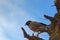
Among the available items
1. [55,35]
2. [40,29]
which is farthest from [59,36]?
[40,29]

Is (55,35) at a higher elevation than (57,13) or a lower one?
lower

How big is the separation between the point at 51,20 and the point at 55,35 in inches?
48.3

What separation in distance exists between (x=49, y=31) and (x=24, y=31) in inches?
66.3

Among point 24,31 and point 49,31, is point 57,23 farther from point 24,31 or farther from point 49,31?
point 24,31

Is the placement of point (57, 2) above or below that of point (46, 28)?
above

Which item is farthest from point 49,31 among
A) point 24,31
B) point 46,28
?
point 24,31

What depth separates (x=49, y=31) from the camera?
63.5 ft

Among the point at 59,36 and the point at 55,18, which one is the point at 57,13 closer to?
the point at 55,18

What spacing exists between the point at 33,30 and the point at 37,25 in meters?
0.44

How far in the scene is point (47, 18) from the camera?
19688mm

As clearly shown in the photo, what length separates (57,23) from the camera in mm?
18938

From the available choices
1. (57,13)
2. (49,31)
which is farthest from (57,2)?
(49,31)

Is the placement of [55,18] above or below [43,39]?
above

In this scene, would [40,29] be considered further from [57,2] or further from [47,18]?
[57,2]
